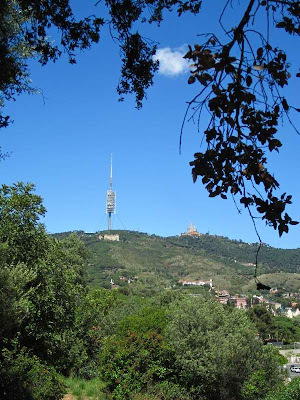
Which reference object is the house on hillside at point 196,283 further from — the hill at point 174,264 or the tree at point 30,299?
the tree at point 30,299

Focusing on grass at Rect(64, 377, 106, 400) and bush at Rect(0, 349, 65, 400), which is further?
grass at Rect(64, 377, 106, 400)

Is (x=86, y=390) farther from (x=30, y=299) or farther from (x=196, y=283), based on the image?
(x=196, y=283)

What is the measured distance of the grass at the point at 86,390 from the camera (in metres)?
14.9

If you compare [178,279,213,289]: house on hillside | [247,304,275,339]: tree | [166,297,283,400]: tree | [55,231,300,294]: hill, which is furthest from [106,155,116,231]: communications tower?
[166,297,283,400]: tree

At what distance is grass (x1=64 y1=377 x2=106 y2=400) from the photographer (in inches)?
586

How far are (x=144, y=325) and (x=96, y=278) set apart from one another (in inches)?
4141

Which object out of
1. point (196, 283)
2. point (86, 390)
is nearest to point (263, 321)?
point (86, 390)

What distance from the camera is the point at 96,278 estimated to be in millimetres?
122062

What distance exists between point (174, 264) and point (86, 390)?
5896 inches

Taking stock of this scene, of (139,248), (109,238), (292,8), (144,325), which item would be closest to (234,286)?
(139,248)

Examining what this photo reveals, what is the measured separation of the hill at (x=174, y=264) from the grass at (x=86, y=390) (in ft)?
335

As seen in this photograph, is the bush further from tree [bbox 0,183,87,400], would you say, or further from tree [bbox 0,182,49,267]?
tree [bbox 0,182,49,267]

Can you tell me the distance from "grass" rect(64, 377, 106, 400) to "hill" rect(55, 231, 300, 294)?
4015 inches

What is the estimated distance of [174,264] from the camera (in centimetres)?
16425
